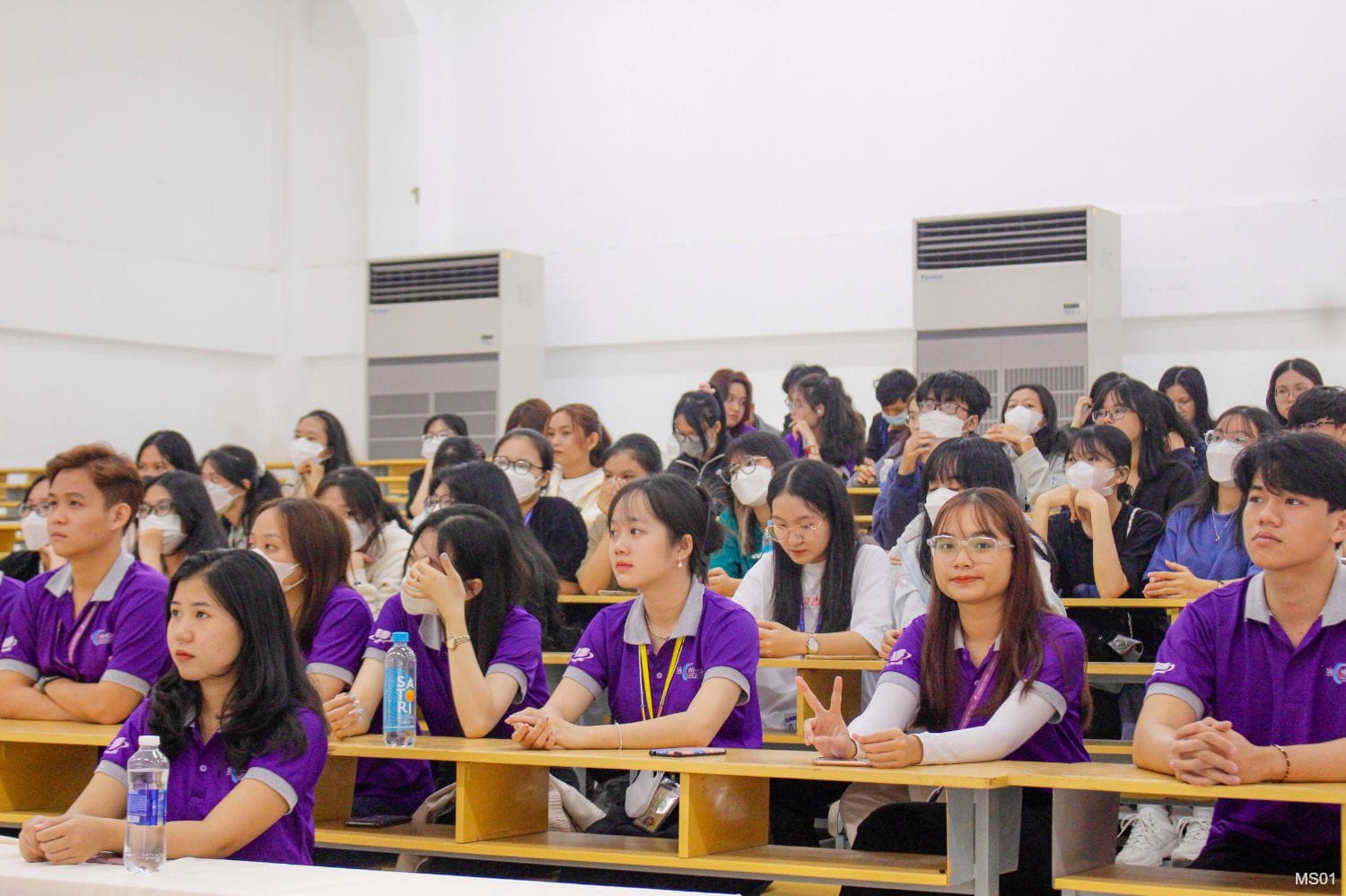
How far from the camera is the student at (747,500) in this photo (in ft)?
16.2

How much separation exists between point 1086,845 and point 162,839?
158 cm

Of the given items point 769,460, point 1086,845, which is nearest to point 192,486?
point 769,460

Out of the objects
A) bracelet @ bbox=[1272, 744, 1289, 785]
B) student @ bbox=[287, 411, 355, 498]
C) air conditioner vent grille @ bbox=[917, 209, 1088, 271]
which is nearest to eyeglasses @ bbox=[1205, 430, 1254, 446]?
bracelet @ bbox=[1272, 744, 1289, 785]

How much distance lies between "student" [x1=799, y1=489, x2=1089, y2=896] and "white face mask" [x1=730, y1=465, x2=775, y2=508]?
1874mm

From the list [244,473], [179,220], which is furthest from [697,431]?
[179,220]

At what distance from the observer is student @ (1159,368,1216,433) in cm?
593

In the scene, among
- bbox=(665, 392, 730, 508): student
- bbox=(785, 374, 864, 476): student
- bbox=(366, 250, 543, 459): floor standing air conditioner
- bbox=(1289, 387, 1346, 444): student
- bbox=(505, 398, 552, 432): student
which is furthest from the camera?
bbox=(366, 250, 543, 459): floor standing air conditioner

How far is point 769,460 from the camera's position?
499cm

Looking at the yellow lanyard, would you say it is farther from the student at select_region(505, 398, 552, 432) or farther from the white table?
the student at select_region(505, 398, 552, 432)

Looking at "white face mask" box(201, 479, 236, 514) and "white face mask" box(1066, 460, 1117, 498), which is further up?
"white face mask" box(1066, 460, 1117, 498)

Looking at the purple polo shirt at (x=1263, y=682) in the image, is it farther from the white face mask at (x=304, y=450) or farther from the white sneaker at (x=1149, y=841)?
Result: the white face mask at (x=304, y=450)

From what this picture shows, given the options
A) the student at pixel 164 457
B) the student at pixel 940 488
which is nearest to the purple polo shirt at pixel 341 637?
the student at pixel 940 488

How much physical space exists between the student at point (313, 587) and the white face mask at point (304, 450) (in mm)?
3215

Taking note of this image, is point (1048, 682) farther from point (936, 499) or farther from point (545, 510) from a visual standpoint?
point (545, 510)
